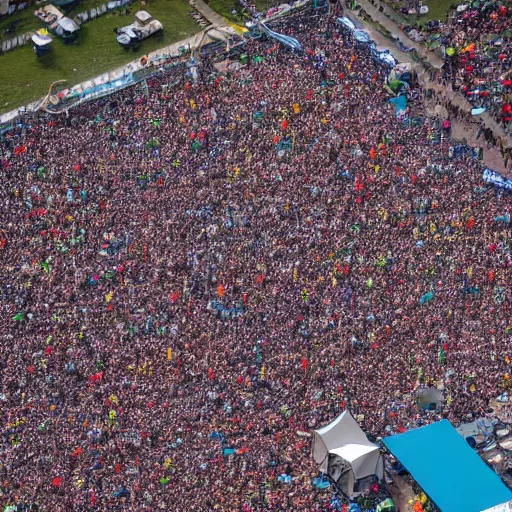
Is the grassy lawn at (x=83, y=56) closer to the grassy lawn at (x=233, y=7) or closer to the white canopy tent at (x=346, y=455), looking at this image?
the grassy lawn at (x=233, y=7)

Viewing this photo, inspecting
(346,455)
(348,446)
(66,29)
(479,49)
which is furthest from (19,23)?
(346,455)

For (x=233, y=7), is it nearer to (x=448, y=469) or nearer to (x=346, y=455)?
(x=346, y=455)

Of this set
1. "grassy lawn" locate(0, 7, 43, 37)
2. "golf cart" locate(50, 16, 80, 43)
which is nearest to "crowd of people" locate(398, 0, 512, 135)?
"golf cart" locate(50, 16, 80, 43)

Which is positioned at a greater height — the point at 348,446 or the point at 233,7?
the point at 233,7

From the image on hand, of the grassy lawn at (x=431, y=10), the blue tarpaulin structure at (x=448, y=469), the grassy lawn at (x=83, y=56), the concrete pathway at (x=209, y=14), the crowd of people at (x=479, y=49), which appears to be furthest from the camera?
the concrete pathway at (x=209, y=14)

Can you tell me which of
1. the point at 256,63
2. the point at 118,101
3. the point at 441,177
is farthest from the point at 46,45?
the point at 441,177

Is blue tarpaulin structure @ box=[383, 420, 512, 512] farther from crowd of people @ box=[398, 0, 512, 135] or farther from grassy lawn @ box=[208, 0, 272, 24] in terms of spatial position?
grassy lawn @ box=[208, 0, 272, 24]

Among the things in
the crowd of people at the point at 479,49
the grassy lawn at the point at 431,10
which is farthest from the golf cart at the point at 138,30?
the crowd of people at the point at 479,49
